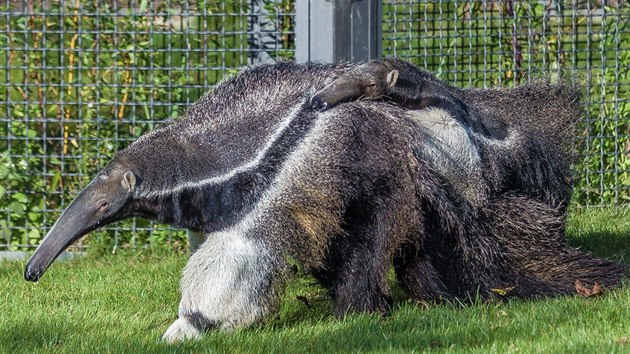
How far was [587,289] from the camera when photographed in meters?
6.61

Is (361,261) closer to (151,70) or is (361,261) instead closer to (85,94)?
(151,70)

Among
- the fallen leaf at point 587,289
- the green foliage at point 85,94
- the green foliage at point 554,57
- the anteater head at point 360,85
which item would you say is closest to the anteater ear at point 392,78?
the anteater head at point 360,85

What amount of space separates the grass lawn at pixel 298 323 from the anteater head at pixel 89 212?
0.39m

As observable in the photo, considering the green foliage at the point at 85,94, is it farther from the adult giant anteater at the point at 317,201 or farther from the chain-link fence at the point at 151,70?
the adult giant anteater at the point at 317,201

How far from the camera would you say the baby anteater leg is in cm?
580

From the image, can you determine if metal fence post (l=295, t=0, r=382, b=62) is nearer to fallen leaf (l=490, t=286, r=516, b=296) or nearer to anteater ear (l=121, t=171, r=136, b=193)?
fallen leaf (l=490, t=286, r=516, b=296)

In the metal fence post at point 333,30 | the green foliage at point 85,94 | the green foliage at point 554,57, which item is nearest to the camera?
the metal fence post at point 333,30

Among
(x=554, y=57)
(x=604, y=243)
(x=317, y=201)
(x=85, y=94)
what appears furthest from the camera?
(x=554, y=57)

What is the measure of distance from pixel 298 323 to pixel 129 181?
1.19 metres

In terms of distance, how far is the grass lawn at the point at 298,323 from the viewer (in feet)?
17.7

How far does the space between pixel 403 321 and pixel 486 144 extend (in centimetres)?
119

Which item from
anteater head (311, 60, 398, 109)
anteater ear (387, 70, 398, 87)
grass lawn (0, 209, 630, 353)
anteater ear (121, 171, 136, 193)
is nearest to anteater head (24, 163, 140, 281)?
anteater ear (121, 171, 136, 193)

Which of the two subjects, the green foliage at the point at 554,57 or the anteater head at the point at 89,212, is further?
the green foliage at the point at 554,57

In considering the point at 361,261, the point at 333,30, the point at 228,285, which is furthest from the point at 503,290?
the point at 333,30
